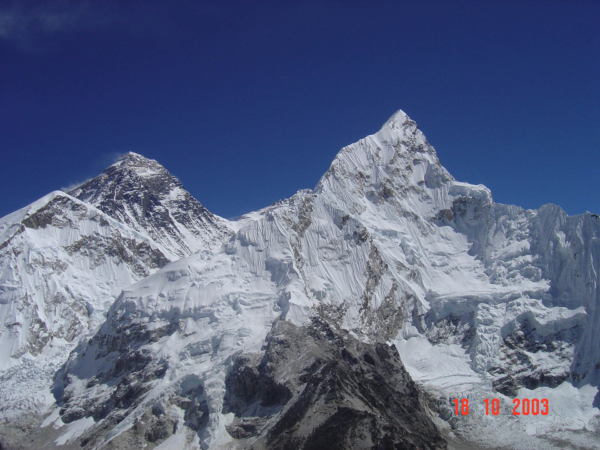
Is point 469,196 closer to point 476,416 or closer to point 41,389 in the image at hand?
point 476,416

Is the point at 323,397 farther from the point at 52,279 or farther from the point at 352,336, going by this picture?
the point at 52,279

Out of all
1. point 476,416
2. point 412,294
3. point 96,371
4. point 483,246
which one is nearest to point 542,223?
point 483,246

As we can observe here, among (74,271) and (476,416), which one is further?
(74,271)
